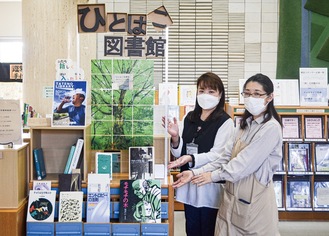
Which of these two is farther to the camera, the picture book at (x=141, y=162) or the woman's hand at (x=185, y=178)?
the picture book at (x=141, y=162)

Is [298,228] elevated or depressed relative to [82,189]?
depressed

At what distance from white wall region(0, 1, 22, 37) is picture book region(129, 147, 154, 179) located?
6.94 meters

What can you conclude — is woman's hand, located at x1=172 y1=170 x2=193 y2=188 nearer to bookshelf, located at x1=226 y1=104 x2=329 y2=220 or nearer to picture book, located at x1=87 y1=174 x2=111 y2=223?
picture book, located at x1=87 y1=174 x2=111 y2=223

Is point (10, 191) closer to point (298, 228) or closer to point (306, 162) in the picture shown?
point (298, 228)

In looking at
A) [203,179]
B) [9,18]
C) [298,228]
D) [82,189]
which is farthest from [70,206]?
[9,18]

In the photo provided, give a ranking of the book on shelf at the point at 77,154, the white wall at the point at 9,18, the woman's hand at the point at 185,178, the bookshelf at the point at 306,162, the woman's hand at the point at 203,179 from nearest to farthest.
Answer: the woman's hand at the point at 203,179, the woman's hand at the point at 185,178, the book on shelf at the point at 77,154, the bookshelf at the point at 306,162, the white wall at the point at 9,18

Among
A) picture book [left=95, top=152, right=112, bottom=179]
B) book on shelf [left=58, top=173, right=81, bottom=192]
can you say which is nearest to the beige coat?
picture book [left=95, top=152, right=112, bottom=179]

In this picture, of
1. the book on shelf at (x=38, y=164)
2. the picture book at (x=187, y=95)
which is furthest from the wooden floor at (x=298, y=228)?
the book on shelf at (x=38, y=164)

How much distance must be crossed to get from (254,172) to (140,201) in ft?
2.91

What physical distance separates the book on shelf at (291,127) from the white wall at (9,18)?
20.7ft

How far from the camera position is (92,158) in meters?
3.33

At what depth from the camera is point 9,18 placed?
8969 mm

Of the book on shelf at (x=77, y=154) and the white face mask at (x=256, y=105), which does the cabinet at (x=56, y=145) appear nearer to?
the book on shelf at (x=77, y=154)

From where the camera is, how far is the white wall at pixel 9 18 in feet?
29.4
